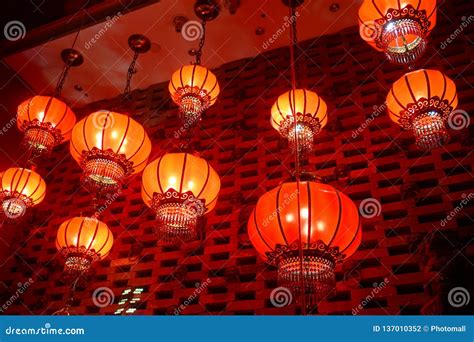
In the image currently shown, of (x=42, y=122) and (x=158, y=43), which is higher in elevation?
(x=158, y=43)

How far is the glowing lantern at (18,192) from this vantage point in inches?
183

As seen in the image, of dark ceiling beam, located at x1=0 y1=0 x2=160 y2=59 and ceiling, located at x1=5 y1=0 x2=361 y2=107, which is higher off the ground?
dark ceiling beam, located at x1=0 y1=0 x2=160 y2=59

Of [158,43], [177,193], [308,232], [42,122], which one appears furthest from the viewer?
[158,43]

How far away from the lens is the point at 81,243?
14.4 ft

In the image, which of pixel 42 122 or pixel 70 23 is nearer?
pixel 42 122

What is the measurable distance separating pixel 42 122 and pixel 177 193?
6.84 ft

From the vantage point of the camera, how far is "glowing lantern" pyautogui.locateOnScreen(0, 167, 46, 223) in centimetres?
466

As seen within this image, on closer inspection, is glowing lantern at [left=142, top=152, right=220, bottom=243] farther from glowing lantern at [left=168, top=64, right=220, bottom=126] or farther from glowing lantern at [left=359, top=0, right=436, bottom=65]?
glowing lantern at [left=359, top=0, right=436, bottom=65]

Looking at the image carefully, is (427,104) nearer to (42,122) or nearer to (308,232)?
(308,232)

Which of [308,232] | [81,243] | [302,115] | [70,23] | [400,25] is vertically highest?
[70,23]

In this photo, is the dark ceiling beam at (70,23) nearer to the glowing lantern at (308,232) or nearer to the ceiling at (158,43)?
the ceiling at (158,43)

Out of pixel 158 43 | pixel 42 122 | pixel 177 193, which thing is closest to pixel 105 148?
pixel 177 193

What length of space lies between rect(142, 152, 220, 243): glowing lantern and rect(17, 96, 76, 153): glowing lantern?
5.60ft

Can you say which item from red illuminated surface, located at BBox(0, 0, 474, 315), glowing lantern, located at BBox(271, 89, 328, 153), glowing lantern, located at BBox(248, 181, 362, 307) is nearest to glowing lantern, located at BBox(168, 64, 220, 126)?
red illuminated surface, located at BBox(0, 0, 474, 315)
